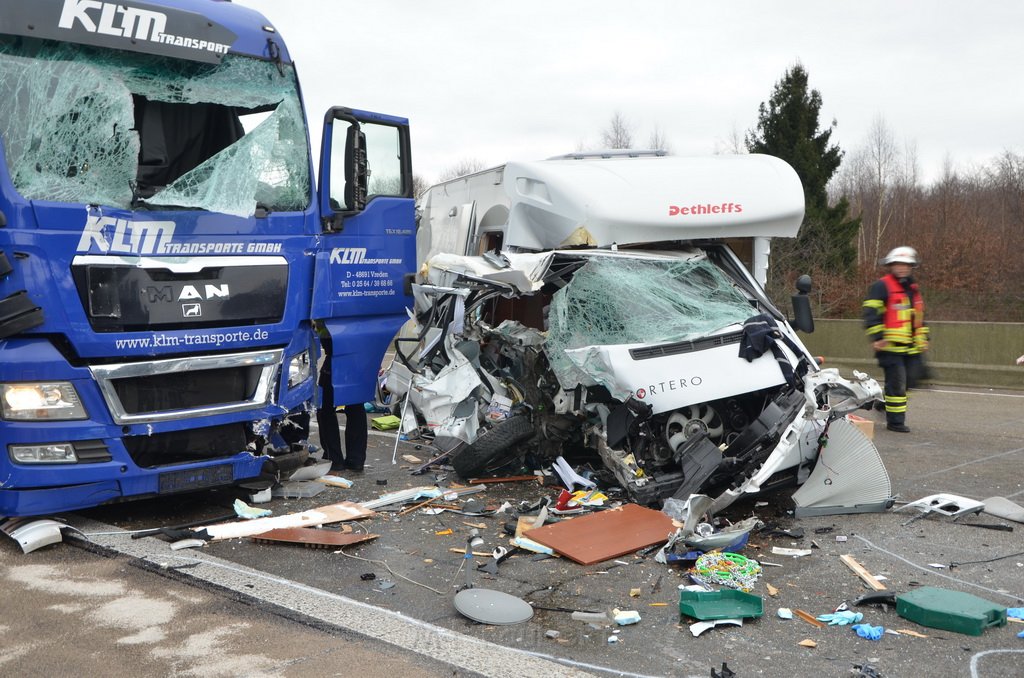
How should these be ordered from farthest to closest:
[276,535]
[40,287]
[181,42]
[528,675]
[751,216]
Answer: [751,216]
[181,42]
[276,535]
[40,287]
[528,675]

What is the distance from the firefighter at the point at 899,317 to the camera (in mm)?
8617

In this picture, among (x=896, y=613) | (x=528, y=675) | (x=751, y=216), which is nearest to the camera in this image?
(x=528, y=675)

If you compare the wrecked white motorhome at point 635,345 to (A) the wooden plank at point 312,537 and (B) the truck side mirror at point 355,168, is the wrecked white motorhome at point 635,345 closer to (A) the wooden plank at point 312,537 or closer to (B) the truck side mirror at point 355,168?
(B) the truck side mirror at point 355,168

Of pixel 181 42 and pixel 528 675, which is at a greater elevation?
pixel 181 42

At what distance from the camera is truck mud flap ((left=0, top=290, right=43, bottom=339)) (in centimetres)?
511

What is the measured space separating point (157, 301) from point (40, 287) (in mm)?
658

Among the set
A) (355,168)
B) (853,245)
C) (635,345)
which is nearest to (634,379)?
(635,345)

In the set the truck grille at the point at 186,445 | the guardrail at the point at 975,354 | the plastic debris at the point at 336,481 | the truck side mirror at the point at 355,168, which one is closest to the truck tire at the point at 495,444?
the plastic debris at the point at 336,481

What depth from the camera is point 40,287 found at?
17.0 ft

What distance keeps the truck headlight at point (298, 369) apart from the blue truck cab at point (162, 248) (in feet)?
0.07

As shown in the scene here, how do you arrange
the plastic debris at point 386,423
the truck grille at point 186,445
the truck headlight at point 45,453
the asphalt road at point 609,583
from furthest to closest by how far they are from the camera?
1. the plastic debris at point 386,423
2. the truck grille at point 186,445
3. the truck headlight at point 45,453
4. the asphalt road at point 609,583

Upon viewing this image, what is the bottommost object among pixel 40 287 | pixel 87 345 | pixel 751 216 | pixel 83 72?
pixel 87 345

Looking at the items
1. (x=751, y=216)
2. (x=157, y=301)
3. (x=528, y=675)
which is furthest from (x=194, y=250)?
(x=751, y=216)

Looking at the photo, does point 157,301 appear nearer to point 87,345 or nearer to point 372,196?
point 87,345
